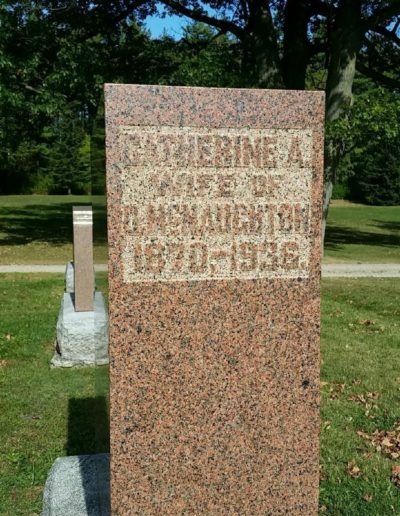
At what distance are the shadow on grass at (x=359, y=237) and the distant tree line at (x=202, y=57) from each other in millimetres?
4268

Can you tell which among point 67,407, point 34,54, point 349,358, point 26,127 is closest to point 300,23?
point 34,54

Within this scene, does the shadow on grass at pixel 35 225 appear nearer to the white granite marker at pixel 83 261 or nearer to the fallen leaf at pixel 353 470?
the white granite marker at pixel 83 261

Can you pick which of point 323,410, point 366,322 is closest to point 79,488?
point 323,410

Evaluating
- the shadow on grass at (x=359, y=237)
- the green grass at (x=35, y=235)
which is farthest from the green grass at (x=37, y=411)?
the shadow on grass at (x=359, y=237)

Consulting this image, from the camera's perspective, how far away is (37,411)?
5.57 meters

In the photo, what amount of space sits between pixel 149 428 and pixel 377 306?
765cm

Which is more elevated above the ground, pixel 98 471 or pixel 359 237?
pixel 98 471

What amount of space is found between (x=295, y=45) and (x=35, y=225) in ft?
38.3

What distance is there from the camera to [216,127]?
9.32ft

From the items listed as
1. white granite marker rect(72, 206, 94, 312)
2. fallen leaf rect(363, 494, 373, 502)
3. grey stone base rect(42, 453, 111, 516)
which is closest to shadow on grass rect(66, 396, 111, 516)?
grey stone base rect(42, 453, 111, 516)

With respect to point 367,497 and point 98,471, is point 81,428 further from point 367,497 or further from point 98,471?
point 367,497

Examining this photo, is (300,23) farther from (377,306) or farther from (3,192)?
(3,192)

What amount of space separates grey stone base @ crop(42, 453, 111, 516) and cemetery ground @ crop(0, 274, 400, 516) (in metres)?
0.13

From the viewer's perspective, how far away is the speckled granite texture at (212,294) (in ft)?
9.21
